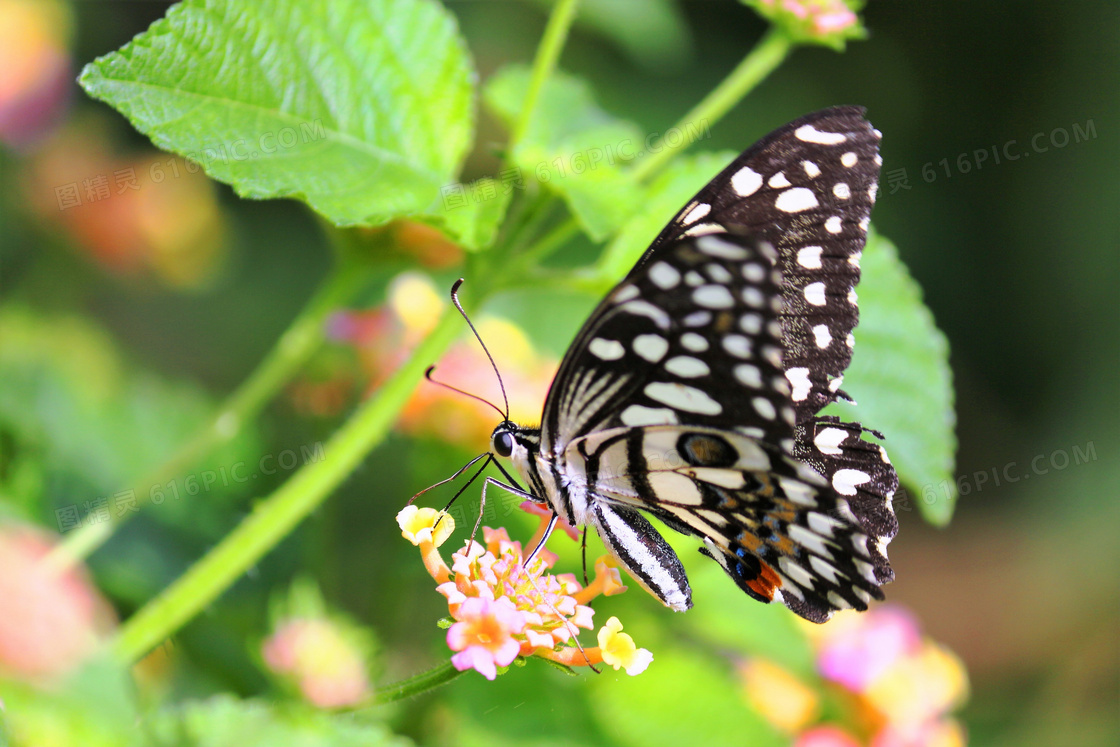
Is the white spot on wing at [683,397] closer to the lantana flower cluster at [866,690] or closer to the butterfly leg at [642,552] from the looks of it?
the butterfly leg at [642,552]

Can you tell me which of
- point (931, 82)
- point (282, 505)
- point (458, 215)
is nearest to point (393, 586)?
point (282, 505)

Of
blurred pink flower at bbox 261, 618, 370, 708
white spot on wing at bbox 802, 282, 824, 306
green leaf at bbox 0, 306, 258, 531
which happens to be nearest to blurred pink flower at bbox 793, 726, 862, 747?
blurred pink flower at bbox 261, 618, 370, 708

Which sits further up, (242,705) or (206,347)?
(242,705)

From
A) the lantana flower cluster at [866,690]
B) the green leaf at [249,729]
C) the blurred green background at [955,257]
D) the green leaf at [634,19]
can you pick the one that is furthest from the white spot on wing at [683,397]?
the green leaf at [634,19]

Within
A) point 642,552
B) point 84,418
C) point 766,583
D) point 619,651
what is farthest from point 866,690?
point 84,418

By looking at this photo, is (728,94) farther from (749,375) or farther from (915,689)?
(915,689)

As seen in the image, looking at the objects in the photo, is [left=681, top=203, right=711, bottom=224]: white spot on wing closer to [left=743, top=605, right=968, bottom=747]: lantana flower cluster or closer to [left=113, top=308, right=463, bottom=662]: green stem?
[left=113, top=308, right=463, bottom=662]: green stem

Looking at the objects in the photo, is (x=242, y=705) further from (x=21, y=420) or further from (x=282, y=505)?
(x=21, y=420)
